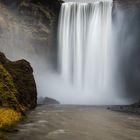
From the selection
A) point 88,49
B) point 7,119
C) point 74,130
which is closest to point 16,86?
point 7,119

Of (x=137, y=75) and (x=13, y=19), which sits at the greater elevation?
(x=13, y=19)

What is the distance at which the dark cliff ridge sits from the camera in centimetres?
2517

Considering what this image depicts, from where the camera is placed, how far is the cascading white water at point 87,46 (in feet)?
187

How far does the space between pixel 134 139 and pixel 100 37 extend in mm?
42383

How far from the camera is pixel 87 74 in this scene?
57500 mm

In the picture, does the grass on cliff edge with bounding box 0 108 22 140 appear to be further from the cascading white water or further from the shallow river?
the cascading white water

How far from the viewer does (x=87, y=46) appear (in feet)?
192

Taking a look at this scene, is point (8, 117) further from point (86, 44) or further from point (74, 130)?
point (86, 44)

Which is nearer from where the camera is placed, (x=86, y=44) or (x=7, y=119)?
(x=7, y=119)

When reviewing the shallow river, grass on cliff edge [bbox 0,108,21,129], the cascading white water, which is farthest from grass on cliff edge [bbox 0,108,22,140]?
the cascading white water

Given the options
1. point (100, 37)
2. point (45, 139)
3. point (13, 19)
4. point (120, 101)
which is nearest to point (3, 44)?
point (13, 19)

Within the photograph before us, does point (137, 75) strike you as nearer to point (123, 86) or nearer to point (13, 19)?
point (123, 86)

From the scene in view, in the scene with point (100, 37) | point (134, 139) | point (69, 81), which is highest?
point (100, 37)

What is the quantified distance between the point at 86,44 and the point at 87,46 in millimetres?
473
